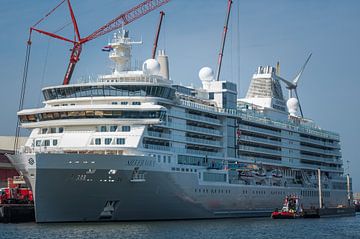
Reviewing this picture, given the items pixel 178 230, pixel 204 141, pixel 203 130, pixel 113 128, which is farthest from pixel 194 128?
pixel 178 230

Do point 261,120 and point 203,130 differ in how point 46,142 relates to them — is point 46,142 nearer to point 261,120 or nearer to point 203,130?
point 203,130

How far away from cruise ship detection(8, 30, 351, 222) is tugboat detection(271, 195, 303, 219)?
1558mm

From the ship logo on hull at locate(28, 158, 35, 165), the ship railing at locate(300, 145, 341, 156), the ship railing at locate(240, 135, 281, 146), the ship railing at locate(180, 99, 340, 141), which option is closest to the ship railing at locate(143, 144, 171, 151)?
the ship railing at locate(180, 99, 340, 141)

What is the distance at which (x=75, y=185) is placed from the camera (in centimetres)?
5347

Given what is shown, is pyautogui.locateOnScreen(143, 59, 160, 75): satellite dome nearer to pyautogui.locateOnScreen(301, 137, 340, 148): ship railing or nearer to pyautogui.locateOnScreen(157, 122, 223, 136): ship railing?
pyautogui.locateOnScreen(157, 122, 223, 136): ship railing

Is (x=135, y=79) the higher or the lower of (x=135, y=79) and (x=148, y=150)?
the higher

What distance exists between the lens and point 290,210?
244ft

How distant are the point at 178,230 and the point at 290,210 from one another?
83.9 ft

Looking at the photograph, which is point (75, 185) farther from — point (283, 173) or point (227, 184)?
point (283, 173)

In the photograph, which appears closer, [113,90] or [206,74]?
[113,90]

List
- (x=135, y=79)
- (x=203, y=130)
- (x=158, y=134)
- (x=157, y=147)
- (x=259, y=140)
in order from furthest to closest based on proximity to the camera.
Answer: (x=259, y=140) → (x=203, y=130) → (x=135, y=79) → (x=158, y=134) → (x=157, y=147)

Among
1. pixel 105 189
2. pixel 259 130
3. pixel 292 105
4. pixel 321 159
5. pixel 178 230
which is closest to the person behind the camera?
pixel 178 230

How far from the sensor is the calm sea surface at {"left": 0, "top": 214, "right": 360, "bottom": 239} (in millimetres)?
47812

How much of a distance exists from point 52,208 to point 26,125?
9397 mm
